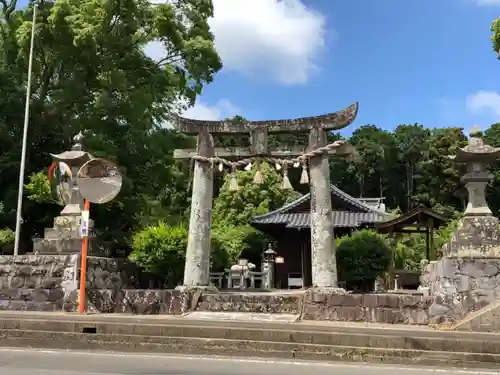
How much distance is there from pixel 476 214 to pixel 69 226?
10.1 meters

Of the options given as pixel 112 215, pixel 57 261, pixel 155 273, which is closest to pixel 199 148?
pixel 155 273

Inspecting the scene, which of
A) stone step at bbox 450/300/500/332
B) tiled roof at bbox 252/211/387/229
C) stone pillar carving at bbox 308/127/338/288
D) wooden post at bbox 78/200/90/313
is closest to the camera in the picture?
stone step at bbox 450/300/500/332

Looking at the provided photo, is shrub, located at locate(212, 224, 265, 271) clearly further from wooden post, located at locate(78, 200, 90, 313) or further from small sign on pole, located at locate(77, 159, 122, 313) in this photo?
wooden post, located at locate(78, 200, 90, 313)

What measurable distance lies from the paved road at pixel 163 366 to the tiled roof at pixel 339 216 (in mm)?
18402

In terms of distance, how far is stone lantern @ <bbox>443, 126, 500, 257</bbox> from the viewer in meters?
11.6

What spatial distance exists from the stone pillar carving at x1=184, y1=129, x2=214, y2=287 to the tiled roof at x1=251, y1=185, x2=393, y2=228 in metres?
12.0

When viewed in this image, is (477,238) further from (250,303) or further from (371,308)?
(250,303)

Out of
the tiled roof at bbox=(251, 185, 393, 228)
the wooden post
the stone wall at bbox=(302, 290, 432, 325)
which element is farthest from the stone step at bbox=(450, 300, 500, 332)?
the tiled roof at bbox=(251, 185, 393, 228)

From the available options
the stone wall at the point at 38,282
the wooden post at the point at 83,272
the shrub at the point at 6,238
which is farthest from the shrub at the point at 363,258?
the shrub at the point at 6,238

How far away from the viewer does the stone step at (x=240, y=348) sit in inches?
313

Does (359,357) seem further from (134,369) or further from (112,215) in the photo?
(112,215)

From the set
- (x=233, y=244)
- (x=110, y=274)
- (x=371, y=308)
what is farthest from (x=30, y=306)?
(x=233, y=244)

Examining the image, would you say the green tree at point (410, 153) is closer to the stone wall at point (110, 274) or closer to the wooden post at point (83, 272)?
the stone wall at point (110, 274)

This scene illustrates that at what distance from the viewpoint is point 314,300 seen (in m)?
12.7
